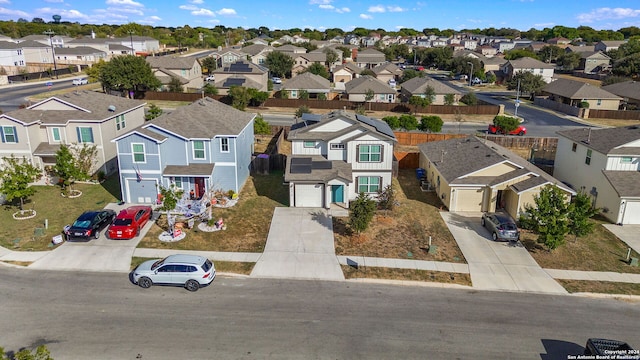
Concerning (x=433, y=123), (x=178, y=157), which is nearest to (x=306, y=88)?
(x=433, y=123)

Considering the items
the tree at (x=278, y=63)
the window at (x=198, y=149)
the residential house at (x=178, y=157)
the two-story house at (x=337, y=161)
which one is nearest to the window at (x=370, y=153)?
the two-story house at (x=337, y=161)

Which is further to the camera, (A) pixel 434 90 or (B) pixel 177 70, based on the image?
(B) pixel 177 70

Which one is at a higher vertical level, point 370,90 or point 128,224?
point 370,90

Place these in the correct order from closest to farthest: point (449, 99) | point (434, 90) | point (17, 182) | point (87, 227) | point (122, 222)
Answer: point (87, 227), point (122, 222), point (17, 182), point (449, 99), point (434, 90)

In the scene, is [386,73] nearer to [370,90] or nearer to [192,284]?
[370,90]

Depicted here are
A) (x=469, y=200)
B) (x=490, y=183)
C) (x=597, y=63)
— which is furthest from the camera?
(x=597, y=63)

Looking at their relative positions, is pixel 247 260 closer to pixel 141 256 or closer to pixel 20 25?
pixel 141 256

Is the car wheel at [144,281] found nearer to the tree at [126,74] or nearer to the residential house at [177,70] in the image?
the tree at [126,74]
